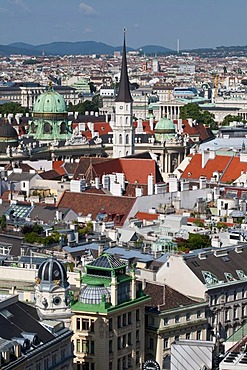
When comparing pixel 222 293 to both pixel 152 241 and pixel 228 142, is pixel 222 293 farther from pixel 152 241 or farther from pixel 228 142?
pixel 228 142

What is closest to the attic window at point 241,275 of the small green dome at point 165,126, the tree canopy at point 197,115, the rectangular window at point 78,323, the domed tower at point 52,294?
the rectangular window at point 78,323

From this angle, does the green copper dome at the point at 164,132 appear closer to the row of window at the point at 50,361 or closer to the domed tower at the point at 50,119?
the domed tower at the point at 50,119

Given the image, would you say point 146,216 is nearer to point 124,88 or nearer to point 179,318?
point 179,318

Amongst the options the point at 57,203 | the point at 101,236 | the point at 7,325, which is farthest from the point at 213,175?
the point at 7,325

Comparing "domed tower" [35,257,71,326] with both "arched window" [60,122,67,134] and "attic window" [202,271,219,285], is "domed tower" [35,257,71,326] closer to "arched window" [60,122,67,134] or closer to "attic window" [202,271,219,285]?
"attic window" [202,271,219,285]

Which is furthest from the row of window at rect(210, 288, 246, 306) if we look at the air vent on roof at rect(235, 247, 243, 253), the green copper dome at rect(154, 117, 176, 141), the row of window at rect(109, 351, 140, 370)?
the green copper dome at rect(154, 117, 176, 141)

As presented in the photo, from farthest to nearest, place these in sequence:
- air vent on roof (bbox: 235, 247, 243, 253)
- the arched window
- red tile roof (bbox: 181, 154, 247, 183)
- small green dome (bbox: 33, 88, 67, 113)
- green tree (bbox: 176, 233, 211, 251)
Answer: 1. the arched window
2. small green dome (bbox: 33, 88, 67, 113)
3. red tile roof (bbox: 181, 154, 247, 183)
4. green tree (bbox: 176, 233, 211, 251)
5. air vent on roof (bbox: 235, 247, 243, 253)
